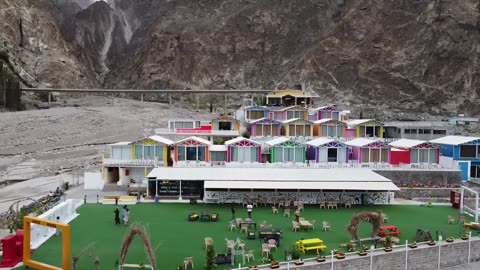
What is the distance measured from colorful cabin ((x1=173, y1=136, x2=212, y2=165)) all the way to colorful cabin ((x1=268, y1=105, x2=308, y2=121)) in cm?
1421

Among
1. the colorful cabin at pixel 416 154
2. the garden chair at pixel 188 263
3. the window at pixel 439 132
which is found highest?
the window at pixel 439 132

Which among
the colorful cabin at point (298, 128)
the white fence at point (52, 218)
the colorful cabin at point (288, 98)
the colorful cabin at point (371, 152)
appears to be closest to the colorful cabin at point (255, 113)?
the colorful cabin at point (298, 128)

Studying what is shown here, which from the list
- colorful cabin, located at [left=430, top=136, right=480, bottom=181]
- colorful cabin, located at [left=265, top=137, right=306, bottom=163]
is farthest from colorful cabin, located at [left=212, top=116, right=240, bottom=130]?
colorful cabin, located at [left=430, top=136, right=480, bottom=181]

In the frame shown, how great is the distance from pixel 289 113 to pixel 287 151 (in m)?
12.5

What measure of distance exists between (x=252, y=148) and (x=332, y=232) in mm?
12454

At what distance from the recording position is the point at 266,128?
134 ft

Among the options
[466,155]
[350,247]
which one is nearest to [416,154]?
[466,155]

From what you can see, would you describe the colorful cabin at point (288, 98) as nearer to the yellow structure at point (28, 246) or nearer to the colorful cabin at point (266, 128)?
the colorful cabin at point (266, 128)

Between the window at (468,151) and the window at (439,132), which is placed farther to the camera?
the window at (439,132)

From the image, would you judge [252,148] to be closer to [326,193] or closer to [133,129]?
[326,193]

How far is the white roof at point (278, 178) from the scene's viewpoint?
1027 inches

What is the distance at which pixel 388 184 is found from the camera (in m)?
26.6

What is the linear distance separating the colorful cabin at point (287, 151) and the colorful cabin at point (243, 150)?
0.84 meters

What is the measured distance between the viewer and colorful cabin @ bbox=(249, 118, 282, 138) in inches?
1602
